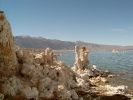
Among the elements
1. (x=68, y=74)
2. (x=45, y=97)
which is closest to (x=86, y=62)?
(x=68, y=74)

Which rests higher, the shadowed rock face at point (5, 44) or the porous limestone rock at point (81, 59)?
the shadowed rock face at point (5, 44)

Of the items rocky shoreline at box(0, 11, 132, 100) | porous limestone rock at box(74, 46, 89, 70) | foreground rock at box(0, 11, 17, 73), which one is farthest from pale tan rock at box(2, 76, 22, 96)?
porous limestone rock at box(74, 46, 89, 70)

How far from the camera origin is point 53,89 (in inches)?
1796

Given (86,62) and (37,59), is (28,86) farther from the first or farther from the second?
(86,62)

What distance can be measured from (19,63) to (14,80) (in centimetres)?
630

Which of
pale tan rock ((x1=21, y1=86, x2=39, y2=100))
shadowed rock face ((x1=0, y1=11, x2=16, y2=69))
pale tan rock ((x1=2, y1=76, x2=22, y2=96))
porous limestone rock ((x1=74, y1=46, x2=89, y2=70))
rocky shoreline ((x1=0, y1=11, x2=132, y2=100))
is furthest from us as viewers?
porous limestone rock ((x1=74, y1=46, x2=89, y2=70))

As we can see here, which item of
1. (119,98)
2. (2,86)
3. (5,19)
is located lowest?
(119,98)

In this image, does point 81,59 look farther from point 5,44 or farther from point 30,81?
point 5,44

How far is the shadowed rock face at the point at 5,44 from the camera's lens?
4291 cm

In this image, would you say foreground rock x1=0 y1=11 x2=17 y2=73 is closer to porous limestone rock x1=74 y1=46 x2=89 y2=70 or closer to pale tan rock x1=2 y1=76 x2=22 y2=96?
pale tan rock x1=2 y1=76 x2=22 y2=96

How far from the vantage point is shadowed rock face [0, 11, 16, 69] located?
42.9m

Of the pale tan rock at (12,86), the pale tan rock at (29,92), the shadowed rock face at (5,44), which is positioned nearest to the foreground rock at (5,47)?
the shadowed rock face at (5,44)

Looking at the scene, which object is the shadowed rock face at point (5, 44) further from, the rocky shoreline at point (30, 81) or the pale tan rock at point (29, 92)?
the pale tan rock at point (29, 92)

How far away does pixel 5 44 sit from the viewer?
43188 millimetres
